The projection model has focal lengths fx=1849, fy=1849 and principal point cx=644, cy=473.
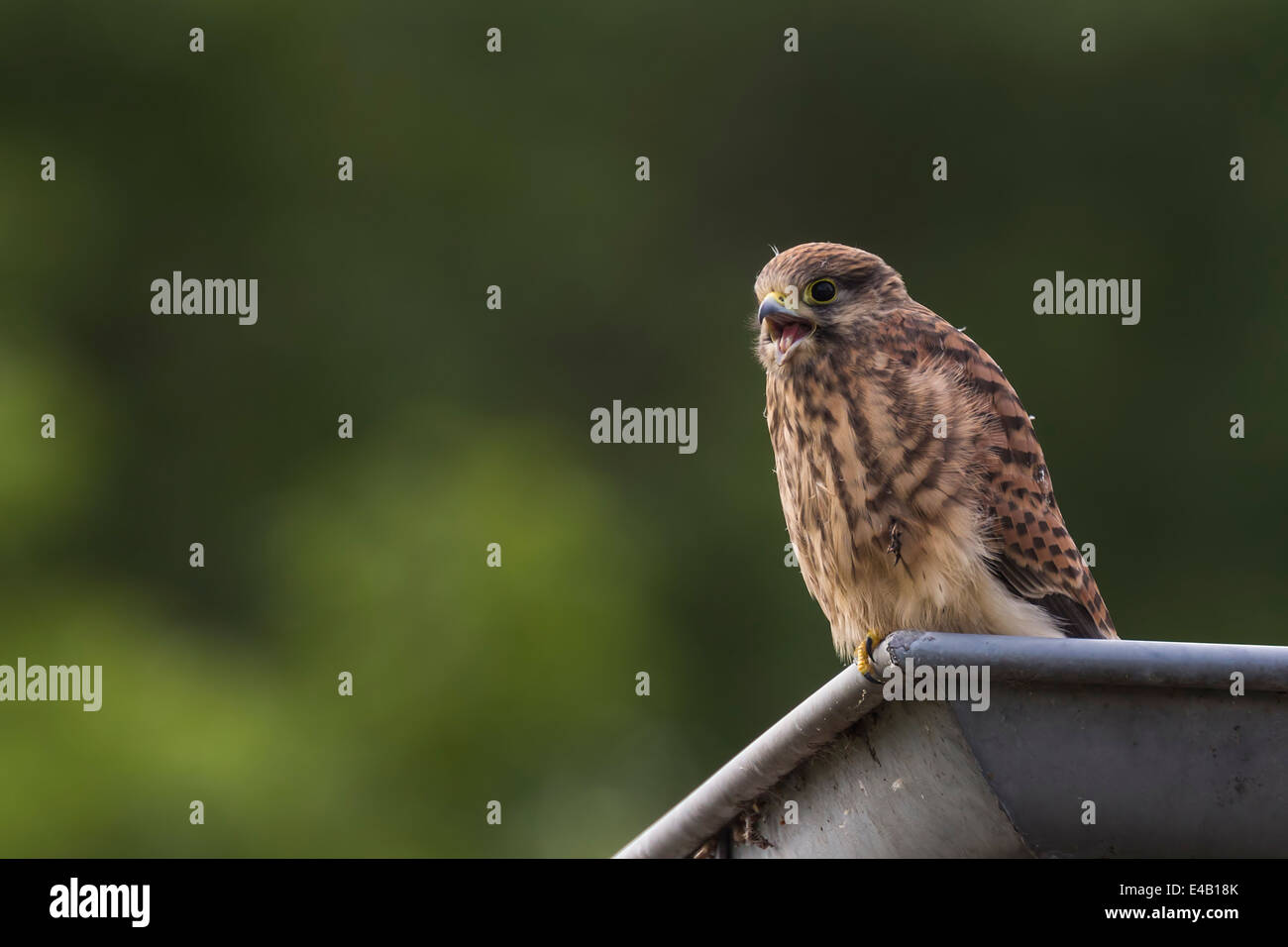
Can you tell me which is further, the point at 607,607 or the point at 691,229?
the point at 691,229

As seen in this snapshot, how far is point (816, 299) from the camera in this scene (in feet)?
12.0

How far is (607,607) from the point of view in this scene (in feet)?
37.2

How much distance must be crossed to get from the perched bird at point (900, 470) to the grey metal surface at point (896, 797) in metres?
0.83

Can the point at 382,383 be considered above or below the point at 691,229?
below

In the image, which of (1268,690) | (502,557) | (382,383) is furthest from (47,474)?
(1268,690)

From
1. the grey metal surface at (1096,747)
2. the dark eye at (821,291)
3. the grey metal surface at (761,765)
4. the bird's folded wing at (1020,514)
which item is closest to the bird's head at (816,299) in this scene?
the dark eye at (821,291)

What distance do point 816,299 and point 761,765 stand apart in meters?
1.38

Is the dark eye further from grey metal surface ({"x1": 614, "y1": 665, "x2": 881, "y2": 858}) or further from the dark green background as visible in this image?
the dark green background

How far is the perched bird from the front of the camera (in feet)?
11.0

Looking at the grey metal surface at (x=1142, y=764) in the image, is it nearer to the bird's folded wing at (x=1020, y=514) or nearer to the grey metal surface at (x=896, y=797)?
the grey metal surface at (x=896, y=797)

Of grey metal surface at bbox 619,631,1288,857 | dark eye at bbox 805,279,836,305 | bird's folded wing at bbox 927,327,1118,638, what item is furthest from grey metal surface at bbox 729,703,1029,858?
dark eye at bbox 805,279,836,305

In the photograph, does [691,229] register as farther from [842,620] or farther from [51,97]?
[842,620]

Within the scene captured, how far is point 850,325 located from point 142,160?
11977mm

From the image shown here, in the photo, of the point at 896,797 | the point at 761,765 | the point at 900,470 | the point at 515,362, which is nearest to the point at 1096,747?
the point at 896,797
